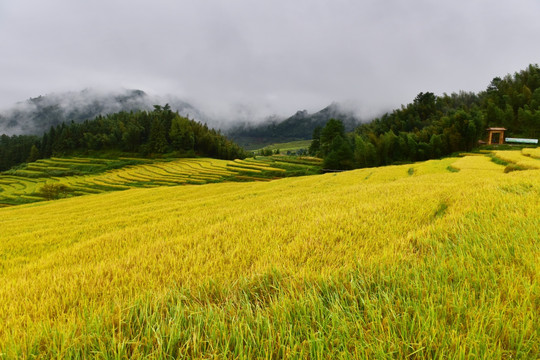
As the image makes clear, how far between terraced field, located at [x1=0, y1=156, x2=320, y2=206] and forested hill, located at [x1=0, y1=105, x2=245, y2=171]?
17726 millimetres

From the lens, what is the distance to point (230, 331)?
4.00ft

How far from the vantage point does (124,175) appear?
224 ft

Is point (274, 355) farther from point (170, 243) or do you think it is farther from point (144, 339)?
point (170, 243)

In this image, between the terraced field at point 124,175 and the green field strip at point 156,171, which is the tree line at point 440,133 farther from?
the green field strip at point 156,171

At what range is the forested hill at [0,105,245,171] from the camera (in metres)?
102

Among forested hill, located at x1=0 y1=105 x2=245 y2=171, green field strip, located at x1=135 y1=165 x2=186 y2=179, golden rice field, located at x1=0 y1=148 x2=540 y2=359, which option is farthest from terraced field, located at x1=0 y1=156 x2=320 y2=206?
golden rice field, located at x1=0 y1=148 x2=540 y2=359

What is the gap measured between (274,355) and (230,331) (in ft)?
0.86

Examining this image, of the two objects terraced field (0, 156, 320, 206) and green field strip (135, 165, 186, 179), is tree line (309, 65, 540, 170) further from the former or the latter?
green field strip (135, 165, 186, 179)

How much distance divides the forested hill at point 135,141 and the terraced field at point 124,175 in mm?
17726

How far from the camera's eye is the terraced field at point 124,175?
53.2 meters

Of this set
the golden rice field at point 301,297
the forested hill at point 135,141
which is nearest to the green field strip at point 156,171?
the forested hill at point 135,141

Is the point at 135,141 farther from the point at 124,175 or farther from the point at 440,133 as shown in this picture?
the point at 440,133

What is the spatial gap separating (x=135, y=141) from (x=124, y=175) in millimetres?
47863

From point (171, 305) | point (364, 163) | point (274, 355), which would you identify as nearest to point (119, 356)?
point (171, 305)
